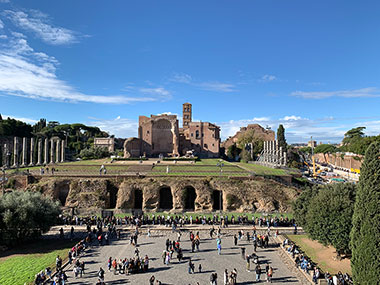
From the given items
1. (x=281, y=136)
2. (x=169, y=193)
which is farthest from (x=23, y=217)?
(x=281, y=136)

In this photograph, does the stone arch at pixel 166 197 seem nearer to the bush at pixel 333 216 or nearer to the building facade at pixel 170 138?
the bush at pixel 333 216

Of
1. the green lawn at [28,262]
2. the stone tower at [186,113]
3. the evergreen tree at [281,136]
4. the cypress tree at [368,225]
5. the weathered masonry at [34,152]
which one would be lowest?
the green lawn at [28,262]

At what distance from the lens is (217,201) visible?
3541cm

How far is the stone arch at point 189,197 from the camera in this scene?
34706 mm

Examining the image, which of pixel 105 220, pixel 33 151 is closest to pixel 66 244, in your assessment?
pixel 105 220

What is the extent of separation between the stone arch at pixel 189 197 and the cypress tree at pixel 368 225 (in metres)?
23.0

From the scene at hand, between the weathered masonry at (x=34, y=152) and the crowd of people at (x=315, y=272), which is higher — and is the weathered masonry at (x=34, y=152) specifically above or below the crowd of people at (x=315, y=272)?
above

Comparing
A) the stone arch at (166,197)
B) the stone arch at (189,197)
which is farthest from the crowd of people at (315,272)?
the stone arch at (166,197)

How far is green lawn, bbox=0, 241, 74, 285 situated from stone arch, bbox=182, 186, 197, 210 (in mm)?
15846

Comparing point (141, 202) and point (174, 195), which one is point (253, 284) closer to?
point (174, 195)

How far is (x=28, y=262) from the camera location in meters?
18.2

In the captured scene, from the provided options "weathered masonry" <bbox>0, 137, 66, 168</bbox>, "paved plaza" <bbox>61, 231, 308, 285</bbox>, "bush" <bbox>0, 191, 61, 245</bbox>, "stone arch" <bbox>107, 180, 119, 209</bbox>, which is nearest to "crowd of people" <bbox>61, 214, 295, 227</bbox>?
"paved plaza" <bbox>61, 231, 308, 285</bbox>

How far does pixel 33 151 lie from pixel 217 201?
42470mm

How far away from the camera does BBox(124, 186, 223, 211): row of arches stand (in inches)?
1373
